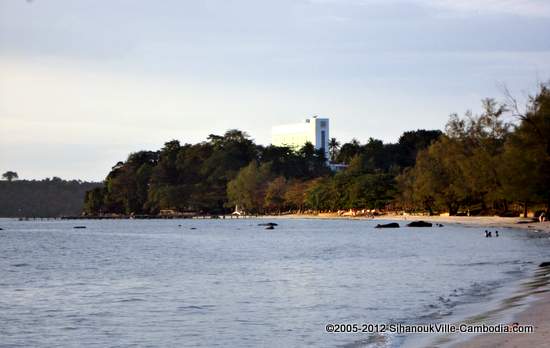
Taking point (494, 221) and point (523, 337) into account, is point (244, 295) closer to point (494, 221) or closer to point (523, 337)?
point (523, 337)

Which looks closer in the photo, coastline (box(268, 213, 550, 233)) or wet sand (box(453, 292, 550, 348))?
wet sand (box(453, 292, 550, 348))

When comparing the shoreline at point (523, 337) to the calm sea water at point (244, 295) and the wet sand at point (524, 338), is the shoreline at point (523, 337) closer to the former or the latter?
the wet sand at point (524, 338)

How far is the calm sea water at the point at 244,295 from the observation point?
2357 centimetres

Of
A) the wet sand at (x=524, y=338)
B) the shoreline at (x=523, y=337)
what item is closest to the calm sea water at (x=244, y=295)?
the shoreline at (x=523, y=337)

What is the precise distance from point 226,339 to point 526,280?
1611 centimetres

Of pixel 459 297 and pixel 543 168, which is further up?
pixel 543 168

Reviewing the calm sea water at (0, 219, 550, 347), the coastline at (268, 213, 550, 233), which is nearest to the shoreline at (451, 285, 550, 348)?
the calm sea water at (0, 219, 550, 347)

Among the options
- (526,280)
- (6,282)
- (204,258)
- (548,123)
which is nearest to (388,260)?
(204,258)

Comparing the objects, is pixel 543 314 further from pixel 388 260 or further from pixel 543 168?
pixel 543 168

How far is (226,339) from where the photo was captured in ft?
74.4

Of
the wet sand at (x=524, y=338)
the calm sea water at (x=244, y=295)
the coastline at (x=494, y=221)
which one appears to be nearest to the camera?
the wet sand at (x=524, y=338)

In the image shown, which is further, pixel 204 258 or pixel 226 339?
pixel 204 258

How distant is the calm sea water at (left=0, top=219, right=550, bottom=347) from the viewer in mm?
23573

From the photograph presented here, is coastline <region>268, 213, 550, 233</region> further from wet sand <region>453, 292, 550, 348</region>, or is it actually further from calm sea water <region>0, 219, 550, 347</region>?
wet sand <region>453, 292, 550, 348</region>
